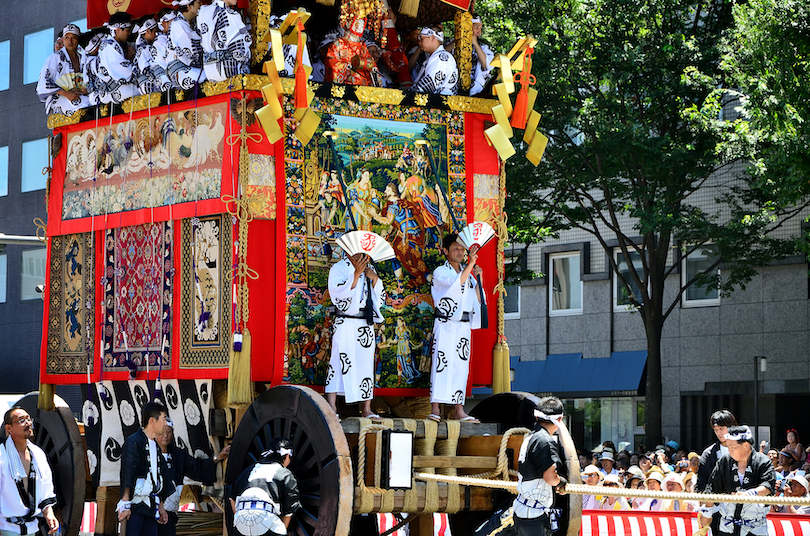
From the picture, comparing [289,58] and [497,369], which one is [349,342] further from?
[289,58]

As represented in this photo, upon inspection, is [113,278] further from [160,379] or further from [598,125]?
[598,125]

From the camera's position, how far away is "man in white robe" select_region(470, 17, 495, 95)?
10.8 metres

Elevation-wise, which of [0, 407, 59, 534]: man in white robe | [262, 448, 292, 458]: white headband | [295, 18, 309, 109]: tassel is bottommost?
[0, 407, 59, 534]: man in white robe

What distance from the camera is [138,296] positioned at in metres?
10.3

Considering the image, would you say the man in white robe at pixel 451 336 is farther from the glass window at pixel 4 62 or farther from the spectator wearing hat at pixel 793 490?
the glass window at pixel 4 62

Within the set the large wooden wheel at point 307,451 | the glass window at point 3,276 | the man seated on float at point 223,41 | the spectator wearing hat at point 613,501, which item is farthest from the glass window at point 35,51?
the large wooden wheel at point 307,451

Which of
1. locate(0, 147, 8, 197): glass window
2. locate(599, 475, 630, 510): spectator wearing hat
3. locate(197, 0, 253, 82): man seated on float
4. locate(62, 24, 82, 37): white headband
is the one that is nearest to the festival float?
locate(197, 0, 253, 82): man seated on float

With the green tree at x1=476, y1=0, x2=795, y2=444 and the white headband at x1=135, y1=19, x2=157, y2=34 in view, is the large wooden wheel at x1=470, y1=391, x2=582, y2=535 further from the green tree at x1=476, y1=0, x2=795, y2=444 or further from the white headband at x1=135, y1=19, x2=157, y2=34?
the green tree at x1=476, y1=0, x2=795, y2=444

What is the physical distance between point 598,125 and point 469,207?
10433 mm

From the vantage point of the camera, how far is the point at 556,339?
2997 cm

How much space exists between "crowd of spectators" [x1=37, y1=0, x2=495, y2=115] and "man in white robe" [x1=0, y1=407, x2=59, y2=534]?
3115 mm

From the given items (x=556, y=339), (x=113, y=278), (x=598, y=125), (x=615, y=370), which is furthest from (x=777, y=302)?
(x=113, y=278)

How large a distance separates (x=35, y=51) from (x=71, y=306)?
82.5 ft

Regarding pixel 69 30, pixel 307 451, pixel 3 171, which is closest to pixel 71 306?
pixel 69 30
